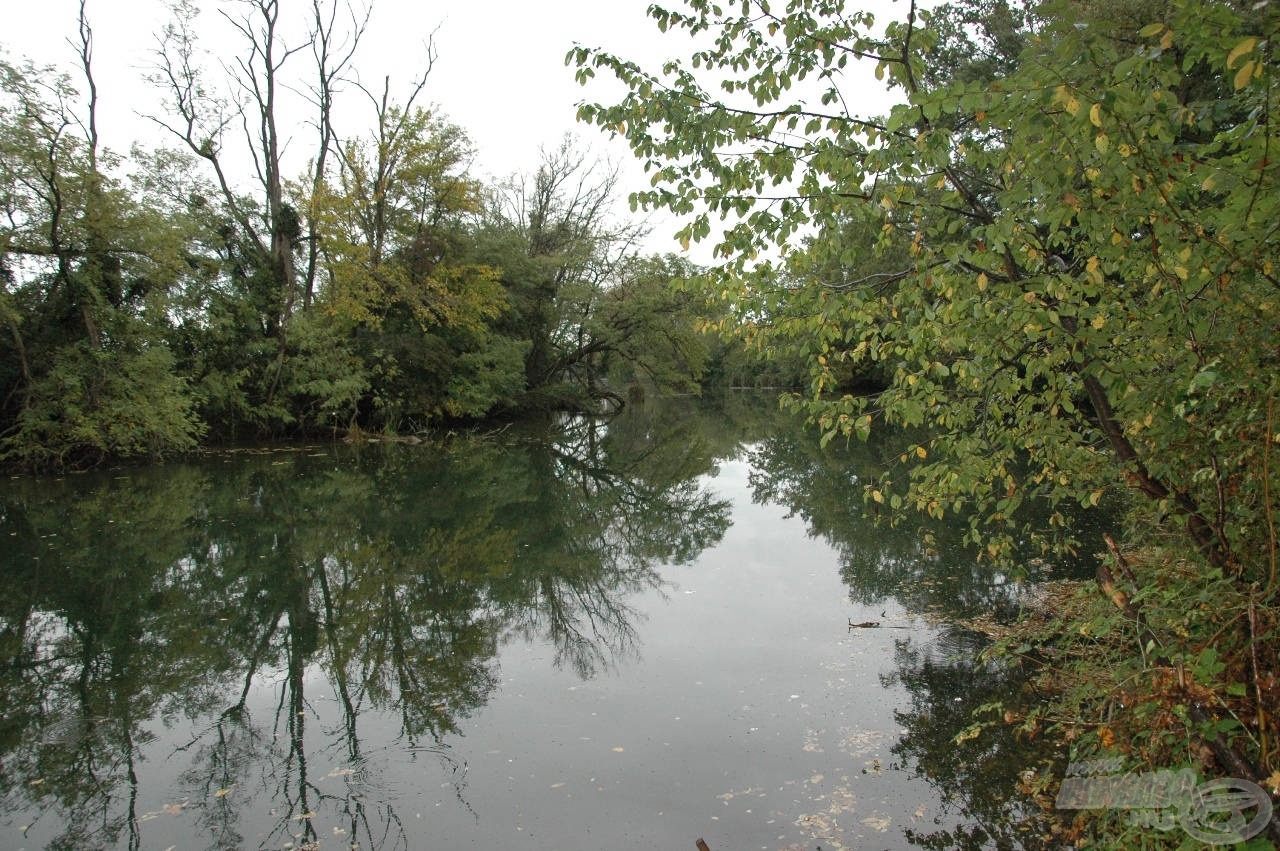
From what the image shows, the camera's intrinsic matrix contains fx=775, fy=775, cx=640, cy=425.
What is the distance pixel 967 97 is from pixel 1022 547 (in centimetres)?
782

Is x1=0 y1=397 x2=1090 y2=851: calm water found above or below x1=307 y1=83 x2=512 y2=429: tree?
below

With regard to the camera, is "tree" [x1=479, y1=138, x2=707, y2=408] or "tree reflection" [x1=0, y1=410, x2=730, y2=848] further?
"tree" [x1=479, y1=138, x2=707, y2=408]

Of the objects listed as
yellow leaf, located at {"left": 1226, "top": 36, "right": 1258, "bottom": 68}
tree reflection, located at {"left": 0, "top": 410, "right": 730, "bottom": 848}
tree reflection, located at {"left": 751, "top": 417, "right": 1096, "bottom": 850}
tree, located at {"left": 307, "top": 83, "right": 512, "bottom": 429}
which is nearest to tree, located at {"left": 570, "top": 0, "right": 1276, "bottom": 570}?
yellow leaf, located at {"left": 1226, "top": 36, "right": 1258, "bottom": 68}

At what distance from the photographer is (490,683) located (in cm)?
594

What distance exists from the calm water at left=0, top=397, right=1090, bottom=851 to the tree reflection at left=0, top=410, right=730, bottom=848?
1.3 inches

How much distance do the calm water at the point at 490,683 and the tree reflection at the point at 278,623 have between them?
0.03 metres

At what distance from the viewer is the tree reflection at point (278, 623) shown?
14.3ft

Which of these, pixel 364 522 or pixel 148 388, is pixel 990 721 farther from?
pixel 148 388

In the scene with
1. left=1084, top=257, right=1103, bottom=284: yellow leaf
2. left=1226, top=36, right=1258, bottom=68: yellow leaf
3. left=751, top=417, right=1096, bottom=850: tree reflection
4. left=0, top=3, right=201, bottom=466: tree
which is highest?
left=0, top=3, right=201, bottom=466: tree

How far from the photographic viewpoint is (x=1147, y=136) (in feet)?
9.90

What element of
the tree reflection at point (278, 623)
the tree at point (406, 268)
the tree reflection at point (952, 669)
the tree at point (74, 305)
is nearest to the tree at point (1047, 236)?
the tree reflection at point (952, 669)

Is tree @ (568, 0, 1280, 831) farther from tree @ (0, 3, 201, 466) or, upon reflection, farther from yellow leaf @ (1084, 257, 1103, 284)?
tree @ (0, 3, 201, 466)

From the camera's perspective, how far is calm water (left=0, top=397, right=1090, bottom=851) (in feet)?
13.3

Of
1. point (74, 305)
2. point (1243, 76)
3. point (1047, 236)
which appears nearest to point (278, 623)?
point (1047, 236)
